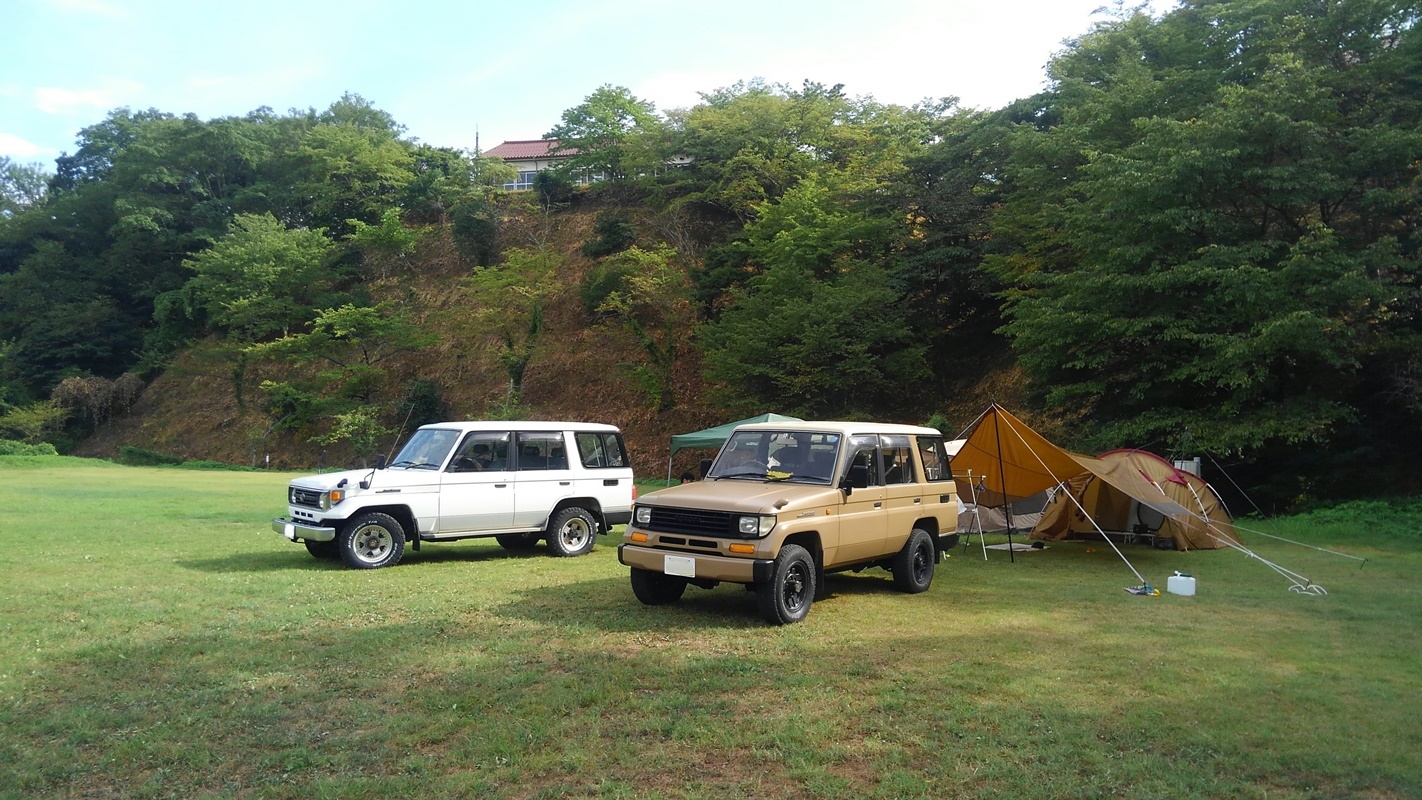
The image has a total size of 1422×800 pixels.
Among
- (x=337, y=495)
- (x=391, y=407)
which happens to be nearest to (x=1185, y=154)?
(x=337, y=495)

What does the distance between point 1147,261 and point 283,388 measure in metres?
40.6

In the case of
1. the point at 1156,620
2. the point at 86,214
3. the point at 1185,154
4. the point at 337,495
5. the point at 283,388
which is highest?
the point at 86,214

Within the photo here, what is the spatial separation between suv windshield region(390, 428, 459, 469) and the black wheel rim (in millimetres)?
5719

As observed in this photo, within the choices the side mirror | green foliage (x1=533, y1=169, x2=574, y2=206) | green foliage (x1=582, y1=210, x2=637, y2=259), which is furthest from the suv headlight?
green foliage (x1=533, y1=169, x2=574, y2=206)

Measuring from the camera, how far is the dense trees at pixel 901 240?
18.7 m

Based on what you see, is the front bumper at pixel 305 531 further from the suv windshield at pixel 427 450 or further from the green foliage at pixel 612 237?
the green foliage at pixel 612 237

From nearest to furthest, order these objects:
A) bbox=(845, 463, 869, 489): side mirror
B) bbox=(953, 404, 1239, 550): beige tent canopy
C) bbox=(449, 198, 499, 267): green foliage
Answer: bbox=(845, 463, 869, 489): side mirror, bbox=(953, 404, 1239, 550): beige tent canopy, bbox=(449, 198, 499, 267): green foliage

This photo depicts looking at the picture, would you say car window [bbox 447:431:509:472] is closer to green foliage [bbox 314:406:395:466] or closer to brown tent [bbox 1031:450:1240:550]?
brown tent [bbox 1031:450:1240:550]

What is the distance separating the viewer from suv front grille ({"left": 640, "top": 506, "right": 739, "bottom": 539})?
317 inches

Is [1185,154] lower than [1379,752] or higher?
higher

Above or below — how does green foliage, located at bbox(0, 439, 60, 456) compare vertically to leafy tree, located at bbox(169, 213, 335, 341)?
below

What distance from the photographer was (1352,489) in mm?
19797

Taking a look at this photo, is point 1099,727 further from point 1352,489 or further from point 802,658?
point 1352,489

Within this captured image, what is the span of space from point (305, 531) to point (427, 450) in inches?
74.7
